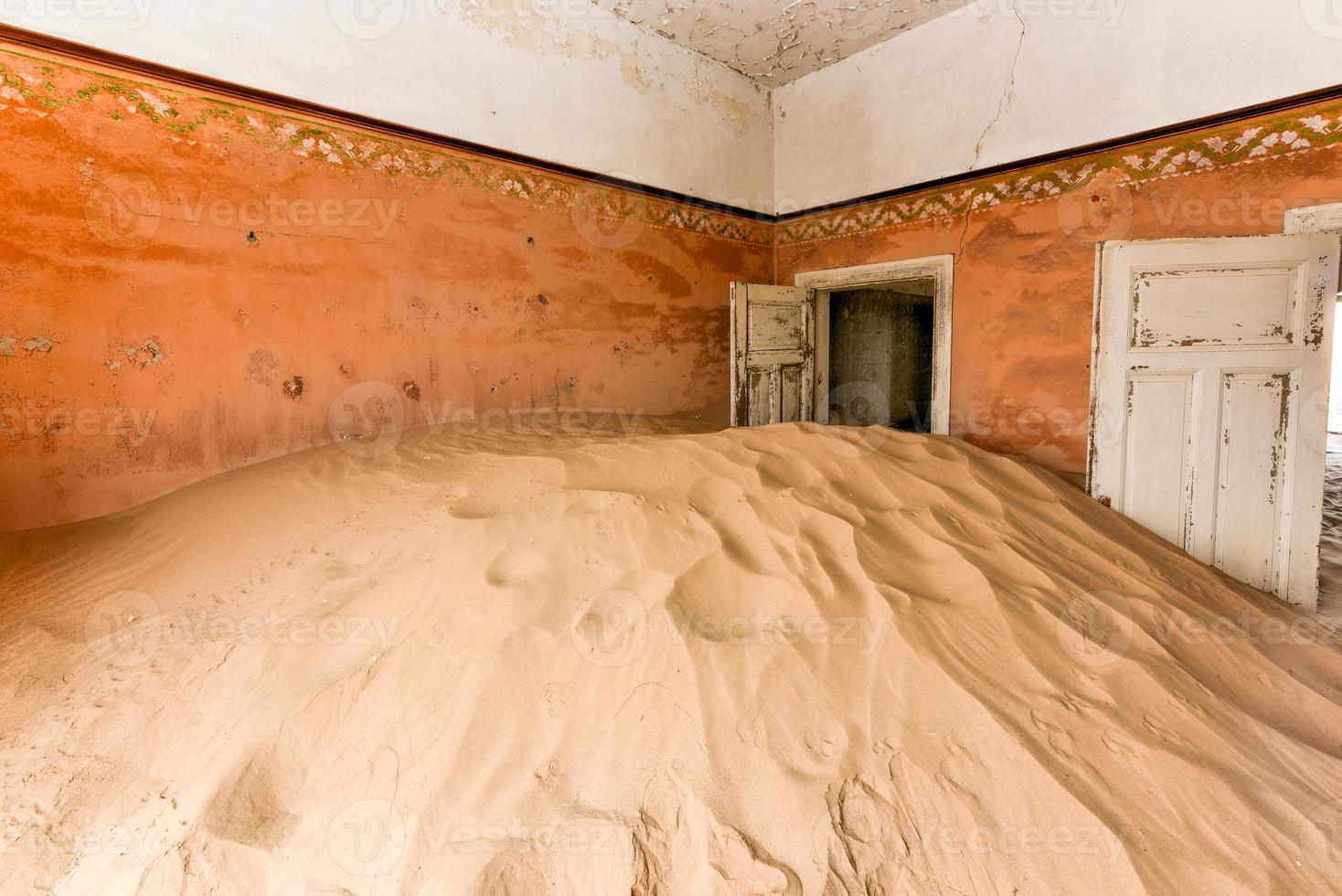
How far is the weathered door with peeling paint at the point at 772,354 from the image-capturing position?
15.0ft

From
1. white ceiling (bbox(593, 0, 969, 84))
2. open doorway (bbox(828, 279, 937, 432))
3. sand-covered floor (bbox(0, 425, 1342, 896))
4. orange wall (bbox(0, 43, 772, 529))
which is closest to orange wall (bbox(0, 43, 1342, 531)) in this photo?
orange wall (bbox(0, 43, 772, 529))

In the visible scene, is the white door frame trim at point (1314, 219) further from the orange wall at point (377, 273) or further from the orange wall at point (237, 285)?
the orange wall at point (237, 285)

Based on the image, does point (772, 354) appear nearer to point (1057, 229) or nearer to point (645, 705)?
point (1057, 229)

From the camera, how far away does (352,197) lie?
324 cm

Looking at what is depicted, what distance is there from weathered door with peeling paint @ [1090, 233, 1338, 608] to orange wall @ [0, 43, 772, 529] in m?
3.24

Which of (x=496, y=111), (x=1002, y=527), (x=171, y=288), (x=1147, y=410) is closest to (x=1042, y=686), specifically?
(x=1002, y=527)

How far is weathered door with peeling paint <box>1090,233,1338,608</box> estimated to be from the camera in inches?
112

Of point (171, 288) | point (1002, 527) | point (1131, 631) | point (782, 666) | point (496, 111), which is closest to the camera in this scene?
point (782, 666)

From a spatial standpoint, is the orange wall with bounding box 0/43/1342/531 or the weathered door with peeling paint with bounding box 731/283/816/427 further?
the weathered door with peeling paint with bounding box 731/283/816/427

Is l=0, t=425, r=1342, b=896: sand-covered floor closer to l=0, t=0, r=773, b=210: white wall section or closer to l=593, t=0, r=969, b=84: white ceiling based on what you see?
l=0, t=0, r=773, b=210: white wall section

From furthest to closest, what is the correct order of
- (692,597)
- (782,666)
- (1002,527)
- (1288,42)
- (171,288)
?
(1288,42), (171,288), (1002,527), (692,597), (782,666)

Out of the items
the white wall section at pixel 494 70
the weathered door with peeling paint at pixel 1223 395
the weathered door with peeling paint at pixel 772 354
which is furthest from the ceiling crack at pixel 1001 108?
the white wall section at pixel 494 70

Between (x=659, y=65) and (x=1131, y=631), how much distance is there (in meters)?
4.76

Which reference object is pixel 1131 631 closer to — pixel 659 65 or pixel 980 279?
pixel 980 279
